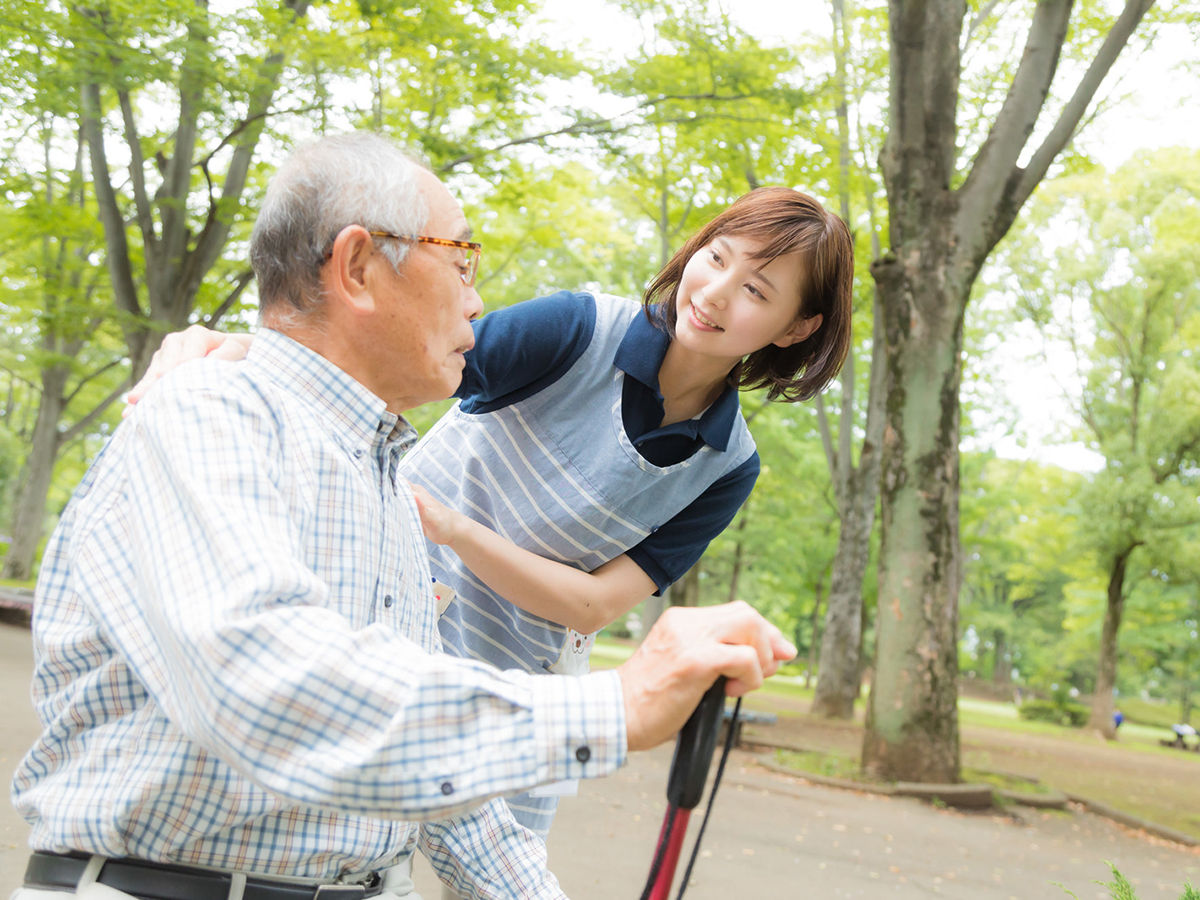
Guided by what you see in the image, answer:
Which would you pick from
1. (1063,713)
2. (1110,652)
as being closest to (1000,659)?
(1063,713)

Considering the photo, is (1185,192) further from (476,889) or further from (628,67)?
(476,889)

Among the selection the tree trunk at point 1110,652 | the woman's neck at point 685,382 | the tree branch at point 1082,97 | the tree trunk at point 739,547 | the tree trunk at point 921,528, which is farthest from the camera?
the tree trunk at point 739,547

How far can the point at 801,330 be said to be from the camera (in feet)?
9.19

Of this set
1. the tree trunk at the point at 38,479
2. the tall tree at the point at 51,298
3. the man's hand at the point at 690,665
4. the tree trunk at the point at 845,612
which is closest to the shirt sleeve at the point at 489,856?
the man's hand at the point at 690,665

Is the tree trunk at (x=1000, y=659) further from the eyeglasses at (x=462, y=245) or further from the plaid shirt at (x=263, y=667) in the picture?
the plaid shirt at (x=263, y=667)

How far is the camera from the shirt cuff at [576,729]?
1.16 meters

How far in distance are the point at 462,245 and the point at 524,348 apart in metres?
0.59

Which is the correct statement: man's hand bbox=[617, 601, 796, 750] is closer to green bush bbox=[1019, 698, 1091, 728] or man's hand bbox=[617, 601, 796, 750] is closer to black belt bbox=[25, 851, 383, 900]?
black belt bbox=[25, 851, 383, 900]

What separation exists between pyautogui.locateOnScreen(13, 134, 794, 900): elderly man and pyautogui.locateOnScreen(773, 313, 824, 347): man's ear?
1055mm

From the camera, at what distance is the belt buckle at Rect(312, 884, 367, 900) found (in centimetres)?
156

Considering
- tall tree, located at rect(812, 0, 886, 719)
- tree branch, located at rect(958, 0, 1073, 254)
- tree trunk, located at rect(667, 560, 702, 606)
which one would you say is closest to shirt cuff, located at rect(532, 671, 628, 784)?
tree branch, located at rect(958, 0, 1073, 254)

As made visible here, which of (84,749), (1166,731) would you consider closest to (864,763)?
(84,749)

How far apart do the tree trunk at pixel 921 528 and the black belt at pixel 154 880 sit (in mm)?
8927

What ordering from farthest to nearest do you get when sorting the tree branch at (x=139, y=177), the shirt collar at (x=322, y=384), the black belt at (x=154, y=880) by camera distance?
the tree branch at (x=139, y=177) < the shirt collar at (x=322, y=384) < the black belt at (x=154, y=880)
